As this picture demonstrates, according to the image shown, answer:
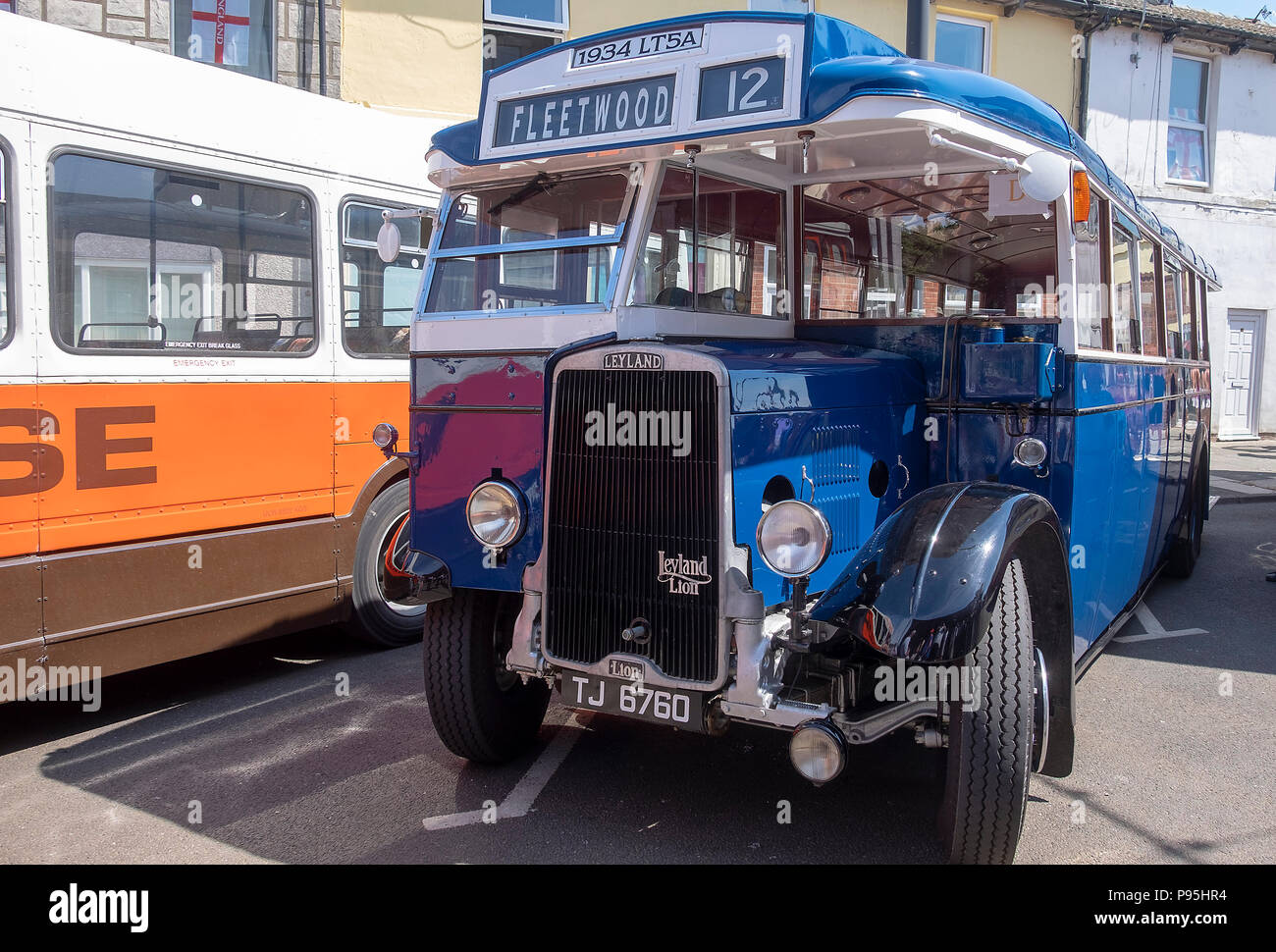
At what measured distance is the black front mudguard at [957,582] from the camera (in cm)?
312

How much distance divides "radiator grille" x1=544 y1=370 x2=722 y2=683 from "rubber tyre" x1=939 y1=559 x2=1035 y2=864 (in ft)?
2.73

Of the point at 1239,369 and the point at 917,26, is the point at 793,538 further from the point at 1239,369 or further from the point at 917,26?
the point at 1239,369

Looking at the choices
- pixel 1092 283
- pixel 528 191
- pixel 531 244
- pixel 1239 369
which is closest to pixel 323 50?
pixel 528 191

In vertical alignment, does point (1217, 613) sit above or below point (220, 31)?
below

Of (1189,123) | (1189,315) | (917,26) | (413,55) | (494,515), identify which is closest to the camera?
(494,515)

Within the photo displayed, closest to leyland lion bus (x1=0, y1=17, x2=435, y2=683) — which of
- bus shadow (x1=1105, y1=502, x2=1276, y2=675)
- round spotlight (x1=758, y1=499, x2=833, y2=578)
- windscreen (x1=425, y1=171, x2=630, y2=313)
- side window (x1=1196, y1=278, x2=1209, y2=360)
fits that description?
windscreen (x1=425, y1=171, x2=630, y2=313)

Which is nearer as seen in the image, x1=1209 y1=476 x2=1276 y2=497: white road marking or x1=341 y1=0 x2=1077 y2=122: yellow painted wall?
x1=341 y1=0 x2=1077 y2=122: yellow painted wall

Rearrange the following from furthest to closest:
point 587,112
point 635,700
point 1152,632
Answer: point 1152,632
point 587,112
point 635,700

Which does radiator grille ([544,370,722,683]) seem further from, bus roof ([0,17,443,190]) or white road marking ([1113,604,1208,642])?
white road marking ([1113,604,1208,642])

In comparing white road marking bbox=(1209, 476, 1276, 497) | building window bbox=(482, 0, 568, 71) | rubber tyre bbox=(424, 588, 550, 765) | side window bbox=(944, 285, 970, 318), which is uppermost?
building window bbox=(482, 0, 568, 71)

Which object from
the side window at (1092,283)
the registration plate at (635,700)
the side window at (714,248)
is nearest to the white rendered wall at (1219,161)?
the side window at (1092,283)

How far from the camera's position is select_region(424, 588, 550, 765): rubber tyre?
4211 millimetres

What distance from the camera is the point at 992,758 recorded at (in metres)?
3.17

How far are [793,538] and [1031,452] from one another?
1.56 meters
